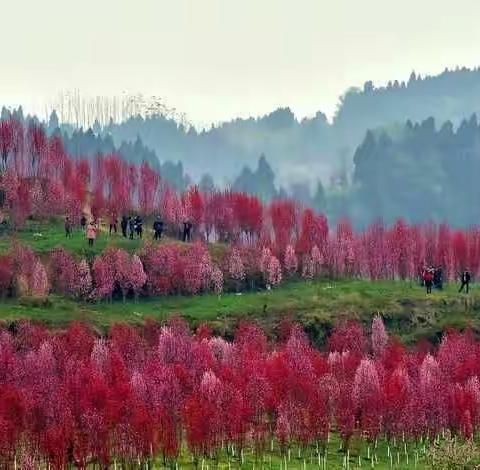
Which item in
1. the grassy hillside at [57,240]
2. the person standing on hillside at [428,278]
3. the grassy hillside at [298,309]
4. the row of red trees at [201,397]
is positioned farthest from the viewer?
the person standing on hillside at [428,278]

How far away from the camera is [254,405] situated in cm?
6053

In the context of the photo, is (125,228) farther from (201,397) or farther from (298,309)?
(201,397)

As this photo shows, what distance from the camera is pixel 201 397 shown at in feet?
192

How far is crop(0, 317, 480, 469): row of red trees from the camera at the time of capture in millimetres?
52344

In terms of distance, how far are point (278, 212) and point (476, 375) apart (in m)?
61.9

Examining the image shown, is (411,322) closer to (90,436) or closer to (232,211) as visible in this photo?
(232,211)

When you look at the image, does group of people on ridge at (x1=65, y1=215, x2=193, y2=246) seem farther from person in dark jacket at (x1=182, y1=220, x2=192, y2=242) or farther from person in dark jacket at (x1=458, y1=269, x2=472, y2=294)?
person in dark jacket at (x1=458, y1=269, x2=472, y2=294)

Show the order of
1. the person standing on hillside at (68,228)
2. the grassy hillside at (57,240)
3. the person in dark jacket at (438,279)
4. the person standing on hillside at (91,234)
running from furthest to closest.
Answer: the person standing on hillside at (68,228) → the person in dark jacket at (438,279) → the person standing on hillside at (91,234) → the grassy hillside at (57,240)

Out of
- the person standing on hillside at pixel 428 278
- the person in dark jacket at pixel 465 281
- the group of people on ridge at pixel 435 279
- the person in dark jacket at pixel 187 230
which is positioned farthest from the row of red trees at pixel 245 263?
the person standing on hillside at pixel 428 278

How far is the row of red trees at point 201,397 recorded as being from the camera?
52.3 metres

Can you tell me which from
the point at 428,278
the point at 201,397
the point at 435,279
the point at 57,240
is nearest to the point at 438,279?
the point at 435,279

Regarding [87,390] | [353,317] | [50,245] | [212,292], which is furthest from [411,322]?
[87,390]

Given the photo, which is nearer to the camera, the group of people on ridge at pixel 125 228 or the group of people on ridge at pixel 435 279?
the group of people on ridge at pixel 435 279

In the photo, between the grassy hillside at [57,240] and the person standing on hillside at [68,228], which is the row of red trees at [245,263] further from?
the person standing on hillside at [68,228]
